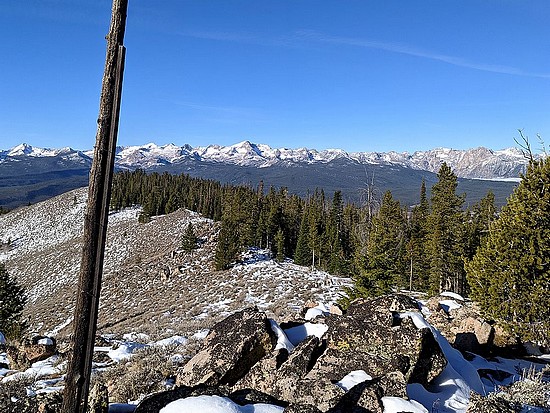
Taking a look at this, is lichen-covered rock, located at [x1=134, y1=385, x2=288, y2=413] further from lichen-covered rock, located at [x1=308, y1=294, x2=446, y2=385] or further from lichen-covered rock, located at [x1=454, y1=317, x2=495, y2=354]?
lichen-covered rock, located at [x1=454, y1=317, x2=495, y2=354]

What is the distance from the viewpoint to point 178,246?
5491cm

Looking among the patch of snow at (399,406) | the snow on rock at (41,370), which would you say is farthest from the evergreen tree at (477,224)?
the snow on rock at (41,370)

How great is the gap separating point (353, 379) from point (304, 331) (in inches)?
115

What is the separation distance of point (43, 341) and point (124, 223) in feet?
219

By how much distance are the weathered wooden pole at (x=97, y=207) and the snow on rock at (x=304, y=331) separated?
208 inches

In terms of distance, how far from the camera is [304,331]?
9461 millimetres

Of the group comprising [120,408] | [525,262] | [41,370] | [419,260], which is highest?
[525,262]

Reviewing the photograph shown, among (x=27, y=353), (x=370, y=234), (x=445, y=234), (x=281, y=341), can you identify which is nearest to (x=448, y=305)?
(x=370, y=234)

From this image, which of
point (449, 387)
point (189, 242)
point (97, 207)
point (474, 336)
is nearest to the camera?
point (97, 207)

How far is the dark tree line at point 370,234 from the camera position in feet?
74.9

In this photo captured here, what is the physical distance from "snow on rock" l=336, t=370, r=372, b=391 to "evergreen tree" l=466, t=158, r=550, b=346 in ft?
26.2

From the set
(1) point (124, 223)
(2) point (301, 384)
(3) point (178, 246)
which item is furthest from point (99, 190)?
(1) point (124, 223)

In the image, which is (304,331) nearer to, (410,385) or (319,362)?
(319,362)

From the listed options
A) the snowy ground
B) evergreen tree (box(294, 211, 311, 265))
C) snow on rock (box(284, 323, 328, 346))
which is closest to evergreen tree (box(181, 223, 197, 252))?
evergreen tree (box(294, 211, 311, 265))
